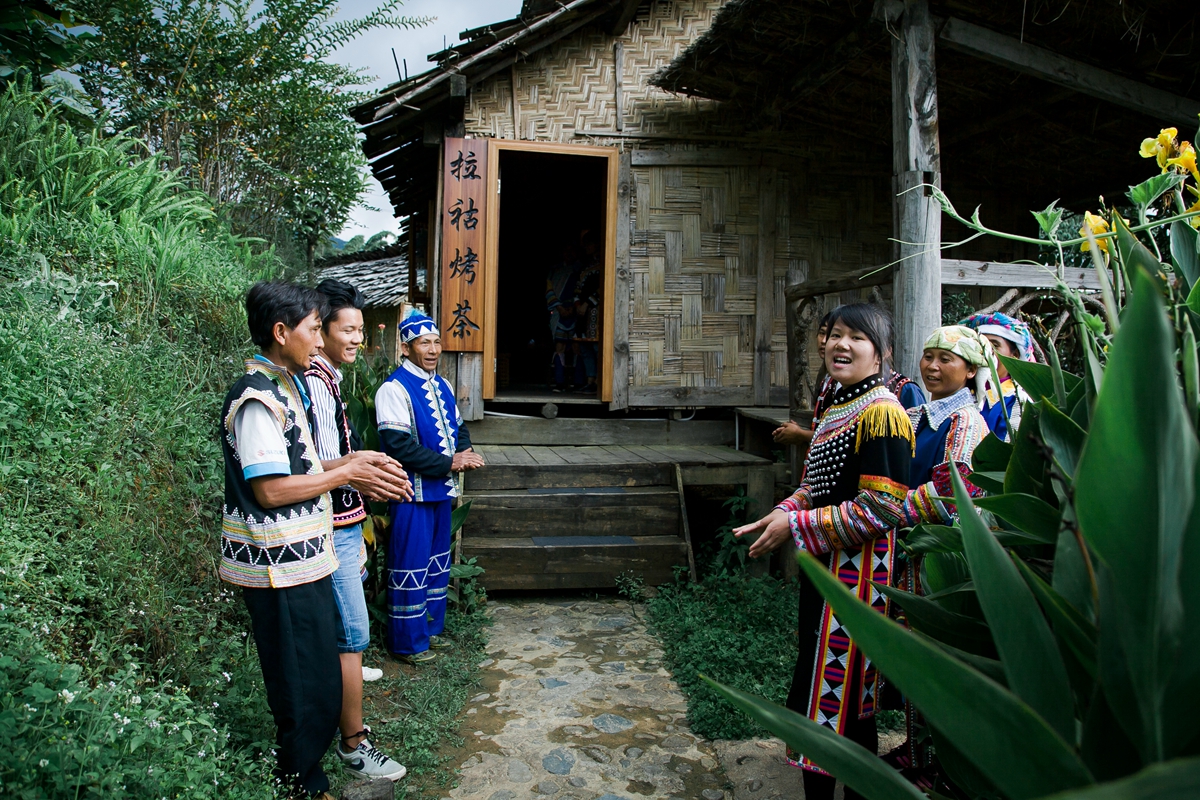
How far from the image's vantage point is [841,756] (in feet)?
2.05

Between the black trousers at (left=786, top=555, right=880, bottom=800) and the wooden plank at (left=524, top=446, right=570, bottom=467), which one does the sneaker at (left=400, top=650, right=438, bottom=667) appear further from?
the black trousers at (left=786, top=555, right=880, bottom=800)

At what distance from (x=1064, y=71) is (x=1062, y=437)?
461 cm

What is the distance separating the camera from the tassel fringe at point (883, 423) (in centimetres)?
229

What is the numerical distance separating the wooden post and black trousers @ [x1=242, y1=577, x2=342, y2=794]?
127 inches

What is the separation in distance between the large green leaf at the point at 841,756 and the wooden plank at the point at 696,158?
6.10m

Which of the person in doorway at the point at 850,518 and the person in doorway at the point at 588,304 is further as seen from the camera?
the person in doorway at the point at 588,304

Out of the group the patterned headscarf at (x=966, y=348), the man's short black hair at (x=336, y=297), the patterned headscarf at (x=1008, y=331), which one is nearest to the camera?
the patterned headscarf at (x=966, y=348)

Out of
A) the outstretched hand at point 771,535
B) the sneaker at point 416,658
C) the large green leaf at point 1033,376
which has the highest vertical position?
the large green leaf at point 1033,376

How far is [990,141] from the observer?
619cm

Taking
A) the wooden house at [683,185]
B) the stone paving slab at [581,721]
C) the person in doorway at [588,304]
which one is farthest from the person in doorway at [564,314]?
the stone paving slab at [581,721]

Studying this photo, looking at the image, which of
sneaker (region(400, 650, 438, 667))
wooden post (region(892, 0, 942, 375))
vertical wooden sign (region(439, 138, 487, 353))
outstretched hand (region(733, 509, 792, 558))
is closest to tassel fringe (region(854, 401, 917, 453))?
outstretched hand (region(733, 509, 792, 558))

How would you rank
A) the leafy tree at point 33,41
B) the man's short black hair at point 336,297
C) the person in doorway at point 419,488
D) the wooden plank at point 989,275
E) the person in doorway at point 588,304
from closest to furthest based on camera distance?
1. the man's short black hair at point 336,297
2. the person in doorway at point 419,488
3. the wooden plank at point 989,275
4. the leafy tree at point 33,41
5. the person in doorway at point 588,304

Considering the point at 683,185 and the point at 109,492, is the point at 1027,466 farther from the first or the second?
the point at 683,185

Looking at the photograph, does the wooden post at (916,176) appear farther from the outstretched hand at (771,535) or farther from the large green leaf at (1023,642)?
the large green leaf at (1023,642)
